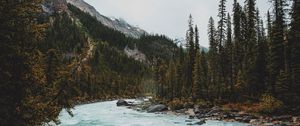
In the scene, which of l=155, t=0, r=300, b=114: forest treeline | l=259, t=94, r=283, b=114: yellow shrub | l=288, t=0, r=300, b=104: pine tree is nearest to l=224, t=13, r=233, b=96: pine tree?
l=155, t=0, r=300, b=114: forest treeline

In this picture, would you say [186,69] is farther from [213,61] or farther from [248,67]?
[248,67]

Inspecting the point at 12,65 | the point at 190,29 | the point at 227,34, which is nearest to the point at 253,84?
the point at 227,34

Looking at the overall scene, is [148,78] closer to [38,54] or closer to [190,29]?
[190,29]

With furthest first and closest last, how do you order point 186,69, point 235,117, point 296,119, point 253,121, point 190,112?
1. point 186,69
2. point 190,112
3. point 235,117
4. point 253,121
5. point 296,119

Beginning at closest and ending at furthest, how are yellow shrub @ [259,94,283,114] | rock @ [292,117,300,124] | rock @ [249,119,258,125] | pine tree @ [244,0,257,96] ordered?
rock @ [292,117,300,124]
rock @ [249,119,258,125]
yellow shrub @ [259,94,283,114]
pine tree @ [244,0,257,96]

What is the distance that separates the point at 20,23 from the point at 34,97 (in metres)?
2.89

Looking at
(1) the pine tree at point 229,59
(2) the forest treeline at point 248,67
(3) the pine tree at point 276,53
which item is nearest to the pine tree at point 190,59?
(2) the forest treeline at point 248,67

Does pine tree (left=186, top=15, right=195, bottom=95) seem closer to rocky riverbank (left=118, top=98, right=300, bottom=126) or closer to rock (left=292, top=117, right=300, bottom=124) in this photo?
rocky riverbank (left=118, top=98, right=300, bottom=126)

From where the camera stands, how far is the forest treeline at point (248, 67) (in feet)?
148

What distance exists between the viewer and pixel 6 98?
13.9m

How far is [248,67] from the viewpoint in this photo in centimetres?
5616

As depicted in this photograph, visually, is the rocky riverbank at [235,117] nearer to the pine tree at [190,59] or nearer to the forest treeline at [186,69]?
the forest treeline at [186,69]

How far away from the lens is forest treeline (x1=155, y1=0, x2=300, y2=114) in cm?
4500

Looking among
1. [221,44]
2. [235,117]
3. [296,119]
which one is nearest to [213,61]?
[221,44]
